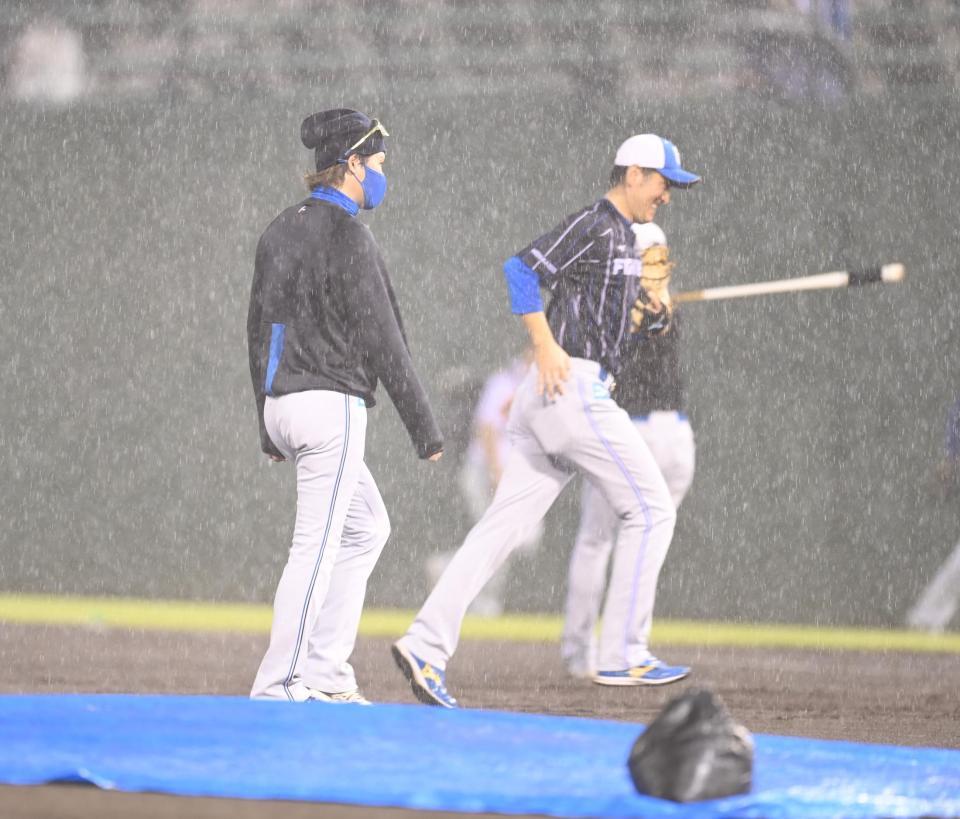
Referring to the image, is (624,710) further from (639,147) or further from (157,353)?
(157,353)

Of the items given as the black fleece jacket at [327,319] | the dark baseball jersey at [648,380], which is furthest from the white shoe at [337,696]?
the dark baseball jersey at [648,380]

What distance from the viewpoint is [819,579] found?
9047mm

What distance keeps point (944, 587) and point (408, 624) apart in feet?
9.77

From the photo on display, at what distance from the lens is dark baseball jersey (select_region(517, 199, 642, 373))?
586 centimetres

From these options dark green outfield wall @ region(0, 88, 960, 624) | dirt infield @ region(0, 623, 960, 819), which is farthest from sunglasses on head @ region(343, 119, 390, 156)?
dark green outfield wall @ region(0, 88, 960, 624)

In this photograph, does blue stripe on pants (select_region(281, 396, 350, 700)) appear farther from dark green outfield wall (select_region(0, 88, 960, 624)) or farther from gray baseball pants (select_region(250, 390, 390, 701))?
dark green outfield wall (select_region(0, 88, 960, 624))

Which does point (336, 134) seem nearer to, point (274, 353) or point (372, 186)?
point (372, 186)

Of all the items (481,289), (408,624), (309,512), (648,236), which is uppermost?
(648,236)

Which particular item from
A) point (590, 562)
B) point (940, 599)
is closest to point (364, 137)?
point (590, 562)

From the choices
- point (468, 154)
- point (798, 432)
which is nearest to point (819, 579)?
point (798, 432)

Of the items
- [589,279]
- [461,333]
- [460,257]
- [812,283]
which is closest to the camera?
[589,279]

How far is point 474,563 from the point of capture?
218 inches

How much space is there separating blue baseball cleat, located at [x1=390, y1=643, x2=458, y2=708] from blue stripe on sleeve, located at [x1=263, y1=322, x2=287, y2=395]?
0.96 m

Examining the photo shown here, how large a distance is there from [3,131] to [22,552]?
2.54m
